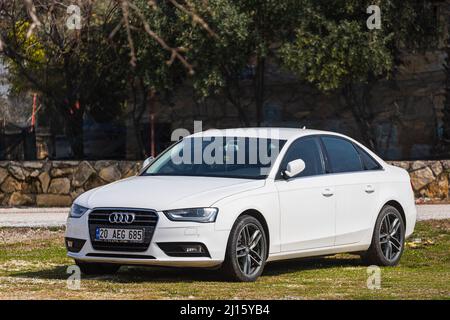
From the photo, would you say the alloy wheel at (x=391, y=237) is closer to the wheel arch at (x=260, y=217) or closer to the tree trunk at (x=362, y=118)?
the wheel arch at (x=260, y=217)

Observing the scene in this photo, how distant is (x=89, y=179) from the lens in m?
24.6

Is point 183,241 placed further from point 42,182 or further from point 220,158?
point 42,182

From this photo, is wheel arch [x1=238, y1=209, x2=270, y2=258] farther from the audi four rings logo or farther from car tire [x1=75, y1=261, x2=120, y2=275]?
car tire [x1=75, y1=261, x2=120, y2=275]

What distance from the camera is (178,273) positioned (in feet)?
40.4

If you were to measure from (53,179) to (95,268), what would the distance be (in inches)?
512

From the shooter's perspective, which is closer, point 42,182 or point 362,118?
point 42,182

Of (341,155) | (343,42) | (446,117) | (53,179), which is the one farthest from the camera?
(446,117)

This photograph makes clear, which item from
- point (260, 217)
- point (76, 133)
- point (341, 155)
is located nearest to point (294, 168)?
point (260, 217)

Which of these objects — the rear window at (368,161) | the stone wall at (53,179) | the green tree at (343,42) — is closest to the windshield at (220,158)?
the rear window at (368,161)

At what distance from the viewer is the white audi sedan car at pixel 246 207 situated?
1127 centimetres

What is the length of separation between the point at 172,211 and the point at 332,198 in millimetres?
2167

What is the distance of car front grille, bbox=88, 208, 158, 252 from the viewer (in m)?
11.3

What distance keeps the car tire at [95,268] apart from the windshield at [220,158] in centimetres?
117
